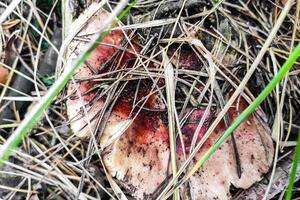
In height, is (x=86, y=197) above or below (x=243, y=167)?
below

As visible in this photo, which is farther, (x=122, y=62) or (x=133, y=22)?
(x=133, y=22)

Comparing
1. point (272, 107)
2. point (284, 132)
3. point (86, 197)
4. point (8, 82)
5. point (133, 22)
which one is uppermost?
point (133, 22)

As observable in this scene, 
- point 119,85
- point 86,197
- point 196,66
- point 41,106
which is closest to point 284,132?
point 196,66

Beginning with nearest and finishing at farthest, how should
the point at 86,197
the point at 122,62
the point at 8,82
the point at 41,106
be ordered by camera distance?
the point at 41,106 < the point at 122,62 < the point at 86,197 < the point at 8,82

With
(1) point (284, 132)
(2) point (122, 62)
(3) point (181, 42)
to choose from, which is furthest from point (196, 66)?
(1) point (284, 132)

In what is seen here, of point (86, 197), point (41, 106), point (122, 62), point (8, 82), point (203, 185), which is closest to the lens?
point (41, 106)

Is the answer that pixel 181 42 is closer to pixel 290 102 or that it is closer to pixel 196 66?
pixel 196 66
